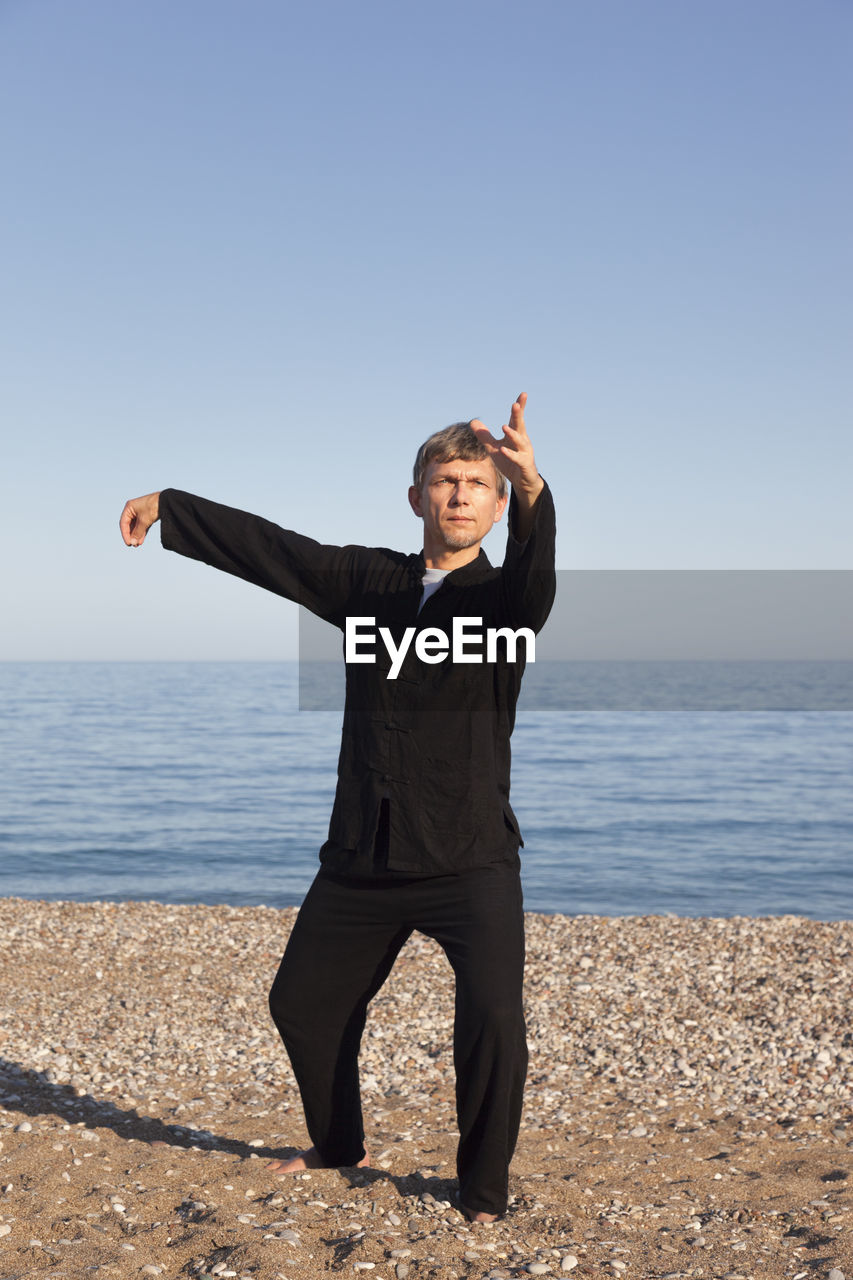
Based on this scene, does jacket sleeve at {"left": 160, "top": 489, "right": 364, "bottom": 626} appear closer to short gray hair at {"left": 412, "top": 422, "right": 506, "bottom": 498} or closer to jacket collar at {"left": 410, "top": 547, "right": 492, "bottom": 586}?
jacket collar at {"left": 410, "top": 547, "right": 492, "bottom": 586}

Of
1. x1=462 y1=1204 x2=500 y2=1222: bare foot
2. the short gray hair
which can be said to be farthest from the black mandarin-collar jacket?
x1=462 y1=1204 x2=500 y2=1222: bare foot

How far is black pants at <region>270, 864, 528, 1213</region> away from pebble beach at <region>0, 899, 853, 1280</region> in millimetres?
238

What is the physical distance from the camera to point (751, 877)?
52.0 ft

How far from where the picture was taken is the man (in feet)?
11.6

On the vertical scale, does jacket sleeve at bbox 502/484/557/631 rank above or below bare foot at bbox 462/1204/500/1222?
above

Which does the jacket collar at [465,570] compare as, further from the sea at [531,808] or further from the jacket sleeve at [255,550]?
the sea at [531,808]

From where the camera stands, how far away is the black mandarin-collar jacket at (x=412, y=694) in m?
3.62

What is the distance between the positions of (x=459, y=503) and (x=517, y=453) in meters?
0.47

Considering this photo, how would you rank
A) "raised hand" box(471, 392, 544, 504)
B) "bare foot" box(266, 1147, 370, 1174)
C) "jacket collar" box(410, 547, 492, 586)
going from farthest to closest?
"bare foot" box(266, 1147, 370, 1174) → "jacket collar" box(410, 547, 492, 586) → "raised hand" box(471, 392, 544, 504)

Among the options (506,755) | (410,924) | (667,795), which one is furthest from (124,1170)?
(667,795)

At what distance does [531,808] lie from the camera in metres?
21.6

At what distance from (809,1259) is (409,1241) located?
132 centimetres

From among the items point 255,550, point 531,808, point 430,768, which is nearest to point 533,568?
point 430,768

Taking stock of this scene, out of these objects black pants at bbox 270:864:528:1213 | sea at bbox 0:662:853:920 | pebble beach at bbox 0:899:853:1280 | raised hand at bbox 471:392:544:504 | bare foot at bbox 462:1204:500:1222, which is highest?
raised hand at bbox 471:392:544:504
